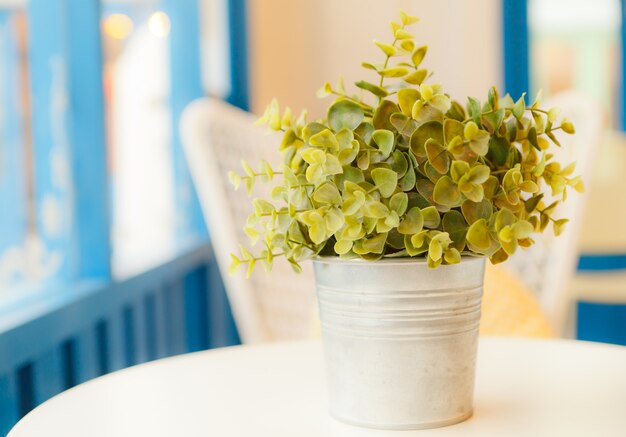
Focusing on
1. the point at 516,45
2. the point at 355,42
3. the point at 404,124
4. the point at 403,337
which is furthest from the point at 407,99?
the point at 516,45

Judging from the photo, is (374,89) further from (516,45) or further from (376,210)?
(516,45)

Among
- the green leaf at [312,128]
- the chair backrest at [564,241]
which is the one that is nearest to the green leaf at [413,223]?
the green leaf at [312,128]

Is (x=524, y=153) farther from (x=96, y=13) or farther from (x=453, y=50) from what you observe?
(x=453, y=50)

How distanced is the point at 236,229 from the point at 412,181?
1.00 m

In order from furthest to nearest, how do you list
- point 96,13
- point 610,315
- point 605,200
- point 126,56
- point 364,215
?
point 610,315
point 605,200
point 126,56
point 96,13
point 364,215

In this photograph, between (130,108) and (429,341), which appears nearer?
(429,341)

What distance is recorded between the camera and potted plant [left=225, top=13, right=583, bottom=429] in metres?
0.62

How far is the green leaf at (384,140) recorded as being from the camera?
62cm

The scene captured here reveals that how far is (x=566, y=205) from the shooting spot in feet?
5.37

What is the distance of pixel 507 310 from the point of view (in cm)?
139

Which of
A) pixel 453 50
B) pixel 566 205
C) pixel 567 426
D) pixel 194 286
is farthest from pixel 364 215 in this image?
pixel 453 50

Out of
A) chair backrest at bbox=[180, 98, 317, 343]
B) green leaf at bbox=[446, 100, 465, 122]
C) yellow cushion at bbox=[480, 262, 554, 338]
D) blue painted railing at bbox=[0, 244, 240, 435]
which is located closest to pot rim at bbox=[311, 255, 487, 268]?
green leaf at bbox=[446, 100, 465, 122]

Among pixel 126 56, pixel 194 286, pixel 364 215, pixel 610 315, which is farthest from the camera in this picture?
pixel 610 315

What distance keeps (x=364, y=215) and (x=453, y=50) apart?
3.41m
